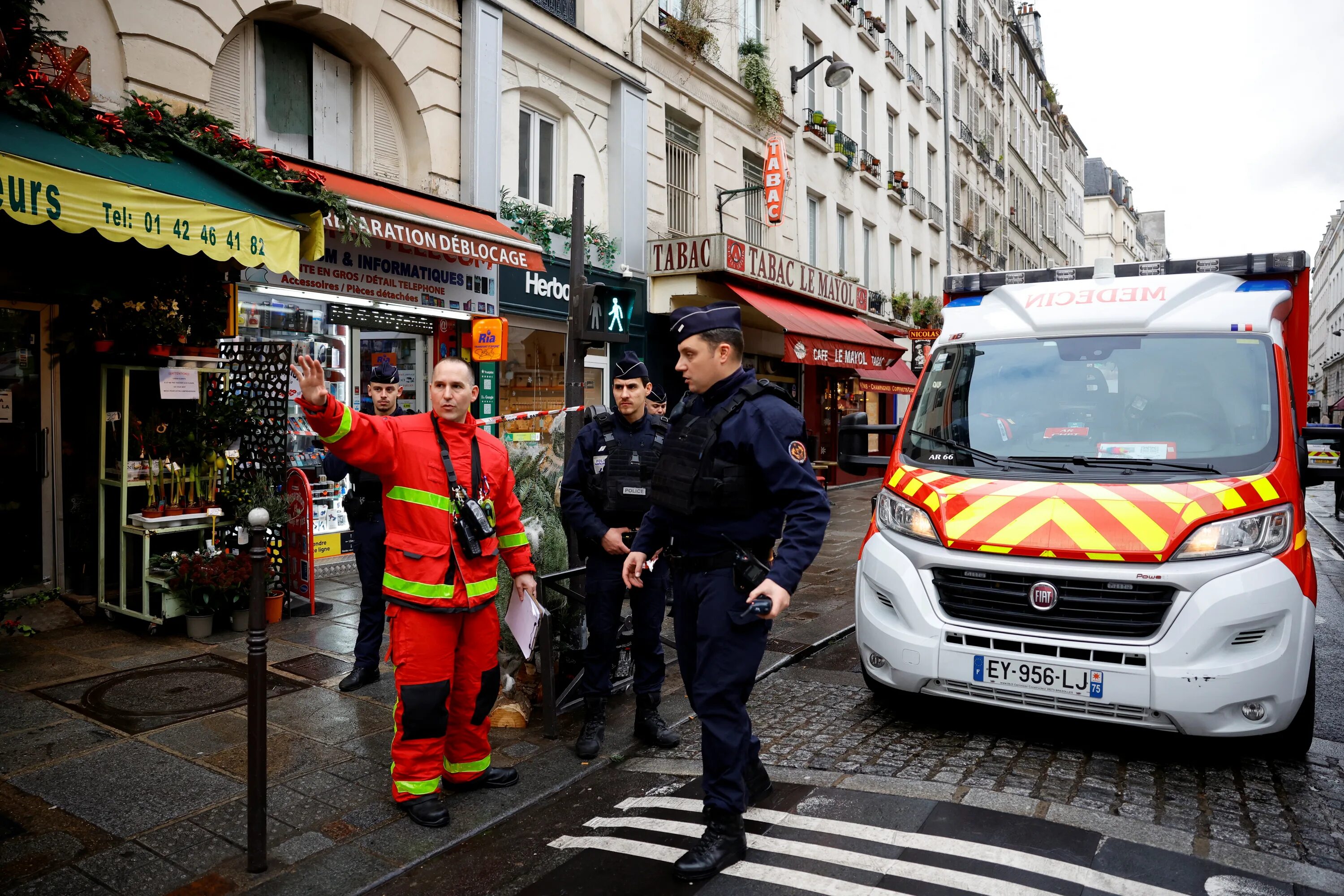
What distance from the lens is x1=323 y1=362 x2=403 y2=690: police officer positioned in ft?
17.7

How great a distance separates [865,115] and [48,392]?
2108 centimetres

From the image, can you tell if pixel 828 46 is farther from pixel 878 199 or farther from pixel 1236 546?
pixel 1236 546

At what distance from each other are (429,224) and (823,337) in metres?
8.52

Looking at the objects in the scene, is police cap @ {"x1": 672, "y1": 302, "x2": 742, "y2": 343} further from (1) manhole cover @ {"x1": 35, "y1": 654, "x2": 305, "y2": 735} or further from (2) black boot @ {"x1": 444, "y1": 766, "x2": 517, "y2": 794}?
(1) manhole cover @ {"x1": 35, "y1": 654, "x2": 305, "y2": 735}

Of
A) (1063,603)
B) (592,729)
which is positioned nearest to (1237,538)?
(1063,603)

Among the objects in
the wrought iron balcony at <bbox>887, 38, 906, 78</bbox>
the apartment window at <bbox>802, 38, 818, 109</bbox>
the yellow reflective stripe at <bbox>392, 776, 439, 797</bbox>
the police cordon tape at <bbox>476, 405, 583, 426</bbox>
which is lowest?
the yellow reflective stripe at <bbox>392, 776, 439, 797</bbox>

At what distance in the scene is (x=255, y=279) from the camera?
8.25 metres

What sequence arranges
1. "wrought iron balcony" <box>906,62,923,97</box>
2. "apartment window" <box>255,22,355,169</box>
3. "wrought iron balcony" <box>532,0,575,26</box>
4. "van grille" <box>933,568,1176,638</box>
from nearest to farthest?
"van grille" <box>933,568,1176,638</box>
"apartment window" <box>255,22,355,169</box>
"wrought iron balcony" <box>532,0,575,26</box>
"wrought iron balcony" <box>906,62,923,97</box>

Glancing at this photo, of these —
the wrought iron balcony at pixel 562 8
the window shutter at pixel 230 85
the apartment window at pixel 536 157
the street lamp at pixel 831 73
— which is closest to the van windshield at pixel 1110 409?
the window shutter at pixel 230 85

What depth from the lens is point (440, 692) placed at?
374 cm

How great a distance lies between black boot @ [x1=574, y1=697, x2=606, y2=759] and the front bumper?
1.84m

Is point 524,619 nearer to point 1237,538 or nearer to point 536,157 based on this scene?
point 1237,538

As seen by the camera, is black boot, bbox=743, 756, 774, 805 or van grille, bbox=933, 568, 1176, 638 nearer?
black boot, bbox=743, 756, 774, 805

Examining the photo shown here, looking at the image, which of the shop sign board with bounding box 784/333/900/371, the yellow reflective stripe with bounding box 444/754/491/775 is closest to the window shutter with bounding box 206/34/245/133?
the yellow reflective stripe with bounding box 444/754/491/775
